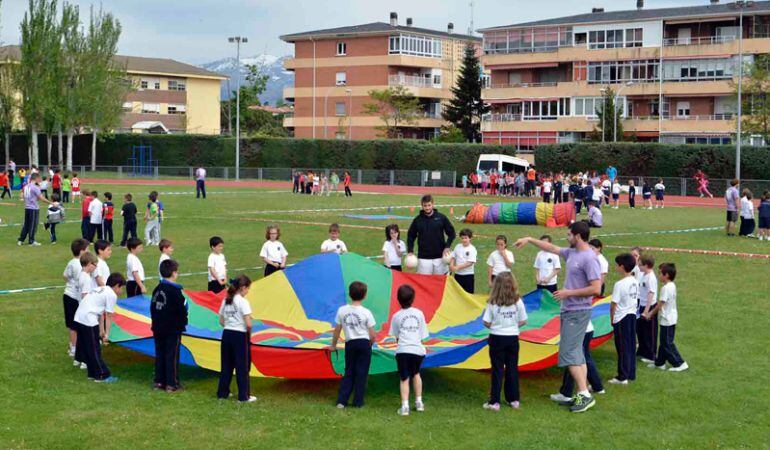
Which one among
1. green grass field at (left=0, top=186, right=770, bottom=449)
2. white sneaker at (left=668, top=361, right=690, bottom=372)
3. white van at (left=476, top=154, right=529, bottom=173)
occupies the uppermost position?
white van at (left=476, top=154, right=529, bottom=173)

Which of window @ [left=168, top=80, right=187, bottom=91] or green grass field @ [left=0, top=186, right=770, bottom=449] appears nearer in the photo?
green grass field @ [left=0, top=186, right=770, bottom=449]

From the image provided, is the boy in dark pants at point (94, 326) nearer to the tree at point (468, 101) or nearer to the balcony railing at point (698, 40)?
the balcony railing at point (698, 40)

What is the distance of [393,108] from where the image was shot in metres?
95.3

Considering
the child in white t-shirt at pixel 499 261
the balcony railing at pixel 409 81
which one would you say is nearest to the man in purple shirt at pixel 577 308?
the child in white t-shirt at pixel 499 261

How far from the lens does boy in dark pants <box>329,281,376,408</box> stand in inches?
441

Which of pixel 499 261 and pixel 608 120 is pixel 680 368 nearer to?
pixel 499 261

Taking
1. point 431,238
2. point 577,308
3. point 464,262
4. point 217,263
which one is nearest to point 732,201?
point 464,262

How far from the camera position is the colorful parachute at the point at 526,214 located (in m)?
36.2

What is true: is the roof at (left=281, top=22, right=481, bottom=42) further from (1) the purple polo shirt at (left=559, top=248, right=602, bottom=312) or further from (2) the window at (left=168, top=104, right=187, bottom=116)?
(1) the purple polo shirt at (left=559, top=248, right=602, bottom=312)

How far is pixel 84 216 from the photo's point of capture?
2683 cm

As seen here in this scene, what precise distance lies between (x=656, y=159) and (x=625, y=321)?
52.5 meters

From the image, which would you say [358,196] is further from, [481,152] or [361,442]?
[361,442]

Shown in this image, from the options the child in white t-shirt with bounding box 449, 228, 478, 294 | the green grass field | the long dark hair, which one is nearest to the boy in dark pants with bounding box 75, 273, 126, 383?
the green grass field

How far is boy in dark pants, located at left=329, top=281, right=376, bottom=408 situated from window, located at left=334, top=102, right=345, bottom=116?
89895 millimetres
